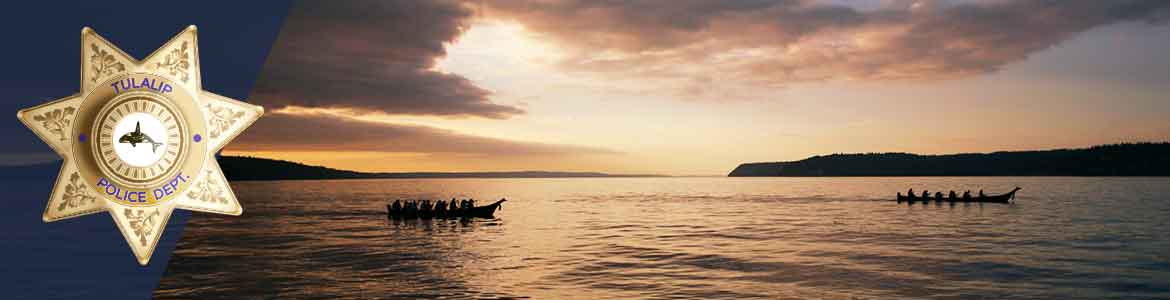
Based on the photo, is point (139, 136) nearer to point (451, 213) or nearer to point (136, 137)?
point (136, 137)

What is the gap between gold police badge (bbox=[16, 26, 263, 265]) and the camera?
7770mm

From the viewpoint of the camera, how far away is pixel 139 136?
304 inches

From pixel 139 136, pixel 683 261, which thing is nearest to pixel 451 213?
pixel 683 261

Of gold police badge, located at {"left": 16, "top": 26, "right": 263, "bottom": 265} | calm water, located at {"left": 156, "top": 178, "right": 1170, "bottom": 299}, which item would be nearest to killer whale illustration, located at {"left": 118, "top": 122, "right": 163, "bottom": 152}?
gold police badge, located at {"left": 16, "top": 26, "right": 263, "bottom": 265}

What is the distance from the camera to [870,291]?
845 inches

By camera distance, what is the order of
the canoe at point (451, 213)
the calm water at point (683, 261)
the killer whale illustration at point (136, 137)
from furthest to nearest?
the canoe at point (451, 213) → the calm water at point (683, 261) → the killer whale illustration at point (136, 137)

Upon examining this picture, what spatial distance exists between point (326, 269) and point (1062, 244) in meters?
34.4

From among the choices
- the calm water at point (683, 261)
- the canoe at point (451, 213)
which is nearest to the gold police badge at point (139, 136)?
the calm water at point (683, 261)

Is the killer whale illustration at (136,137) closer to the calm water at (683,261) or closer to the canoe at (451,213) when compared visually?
the calm water at (683,261)

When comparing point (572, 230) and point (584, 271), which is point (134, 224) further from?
point (572, 230)

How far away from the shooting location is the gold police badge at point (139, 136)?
777cm

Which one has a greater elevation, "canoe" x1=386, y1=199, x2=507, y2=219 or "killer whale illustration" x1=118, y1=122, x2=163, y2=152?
"killer whale illustration" x1=118, y1=122, x2=163, y2=152

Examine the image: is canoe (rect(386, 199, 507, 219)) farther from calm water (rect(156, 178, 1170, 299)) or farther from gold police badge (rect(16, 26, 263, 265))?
gold police badge (rect(16, 26, 263, 265))

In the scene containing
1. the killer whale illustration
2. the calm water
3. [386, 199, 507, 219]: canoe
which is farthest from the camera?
[386, 199, 507, 219]: canoe
